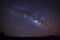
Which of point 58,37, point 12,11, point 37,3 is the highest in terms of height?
point 37,3

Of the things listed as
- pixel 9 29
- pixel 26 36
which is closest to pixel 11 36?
pixel 9 29

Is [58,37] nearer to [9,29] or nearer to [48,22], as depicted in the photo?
[48,22]

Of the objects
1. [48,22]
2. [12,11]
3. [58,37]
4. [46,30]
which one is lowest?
[58,37]

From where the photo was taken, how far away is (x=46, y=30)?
→ 3.34m

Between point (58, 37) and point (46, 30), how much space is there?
0.40 meters

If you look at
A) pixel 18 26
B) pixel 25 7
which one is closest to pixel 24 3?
pixel 25 7

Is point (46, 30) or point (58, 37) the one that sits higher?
point (46, 30)

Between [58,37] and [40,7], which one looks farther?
[40,7]

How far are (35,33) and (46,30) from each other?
0.32 meters

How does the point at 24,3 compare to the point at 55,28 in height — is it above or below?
above

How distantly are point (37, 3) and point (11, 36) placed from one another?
3.87 ft

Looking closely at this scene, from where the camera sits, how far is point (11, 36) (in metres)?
3.28

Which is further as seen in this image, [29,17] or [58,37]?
[29,17]

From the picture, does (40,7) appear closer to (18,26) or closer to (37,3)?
(37,3)
